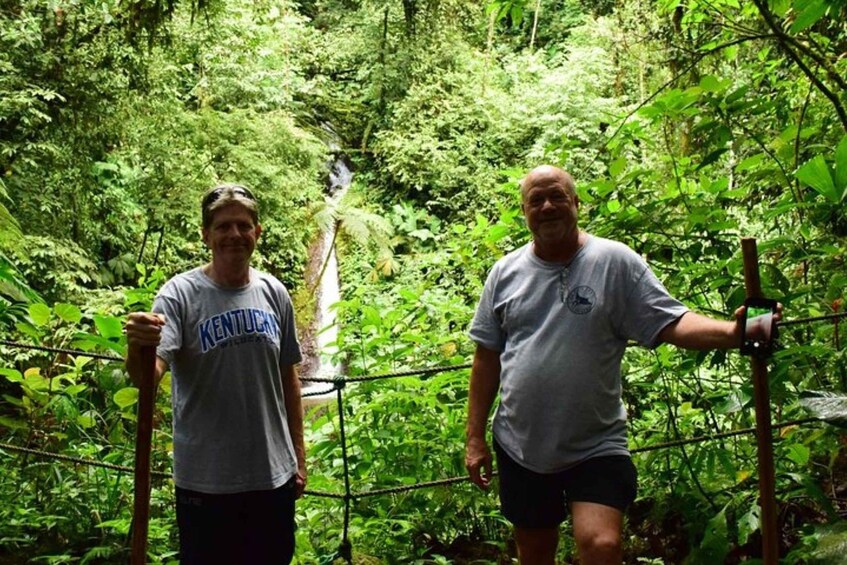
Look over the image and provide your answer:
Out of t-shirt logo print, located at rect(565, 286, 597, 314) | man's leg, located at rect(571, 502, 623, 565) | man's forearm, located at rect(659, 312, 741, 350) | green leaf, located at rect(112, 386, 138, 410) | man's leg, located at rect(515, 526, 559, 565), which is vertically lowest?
man's leg, located at rect(515, 526, 559, 565)

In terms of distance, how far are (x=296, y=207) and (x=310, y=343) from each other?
93.3 inches

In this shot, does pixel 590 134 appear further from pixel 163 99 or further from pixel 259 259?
pixel 163 99

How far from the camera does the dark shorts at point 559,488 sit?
7.02 ft

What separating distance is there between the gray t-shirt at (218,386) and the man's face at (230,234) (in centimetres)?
10

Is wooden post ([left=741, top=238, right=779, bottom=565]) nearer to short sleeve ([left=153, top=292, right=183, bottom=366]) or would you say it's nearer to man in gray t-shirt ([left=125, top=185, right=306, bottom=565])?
man in gray t-shirt ([left=125, top=185, right=306, bottom=565])

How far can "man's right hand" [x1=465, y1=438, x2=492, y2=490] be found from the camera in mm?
2488

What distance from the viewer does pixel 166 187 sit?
33.0 ft

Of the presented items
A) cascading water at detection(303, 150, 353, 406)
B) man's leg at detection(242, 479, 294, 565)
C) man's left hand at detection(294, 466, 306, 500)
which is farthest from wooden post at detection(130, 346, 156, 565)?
cascading water at detection(303, 150, 353, 406)

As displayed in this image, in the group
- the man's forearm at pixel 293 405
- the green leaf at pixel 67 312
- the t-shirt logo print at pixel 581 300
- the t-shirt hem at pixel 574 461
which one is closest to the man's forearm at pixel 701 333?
the t-shirt logo print at pixel 581 300

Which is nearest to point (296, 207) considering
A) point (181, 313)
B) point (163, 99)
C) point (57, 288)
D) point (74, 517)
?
point (163, 99)

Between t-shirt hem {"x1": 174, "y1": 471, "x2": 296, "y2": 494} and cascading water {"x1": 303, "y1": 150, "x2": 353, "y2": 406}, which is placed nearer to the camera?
t-shirt hem {"x1": 174, "y1": 471, "x2": 296, "y2": 494}

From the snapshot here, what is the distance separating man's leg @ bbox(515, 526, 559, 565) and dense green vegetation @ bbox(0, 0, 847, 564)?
0.64 meters

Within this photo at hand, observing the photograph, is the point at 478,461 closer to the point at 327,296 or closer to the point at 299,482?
the point at 299,482

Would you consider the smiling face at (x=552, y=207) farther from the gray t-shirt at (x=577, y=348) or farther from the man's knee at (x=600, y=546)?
the man's knee at (x=600, y=546)
